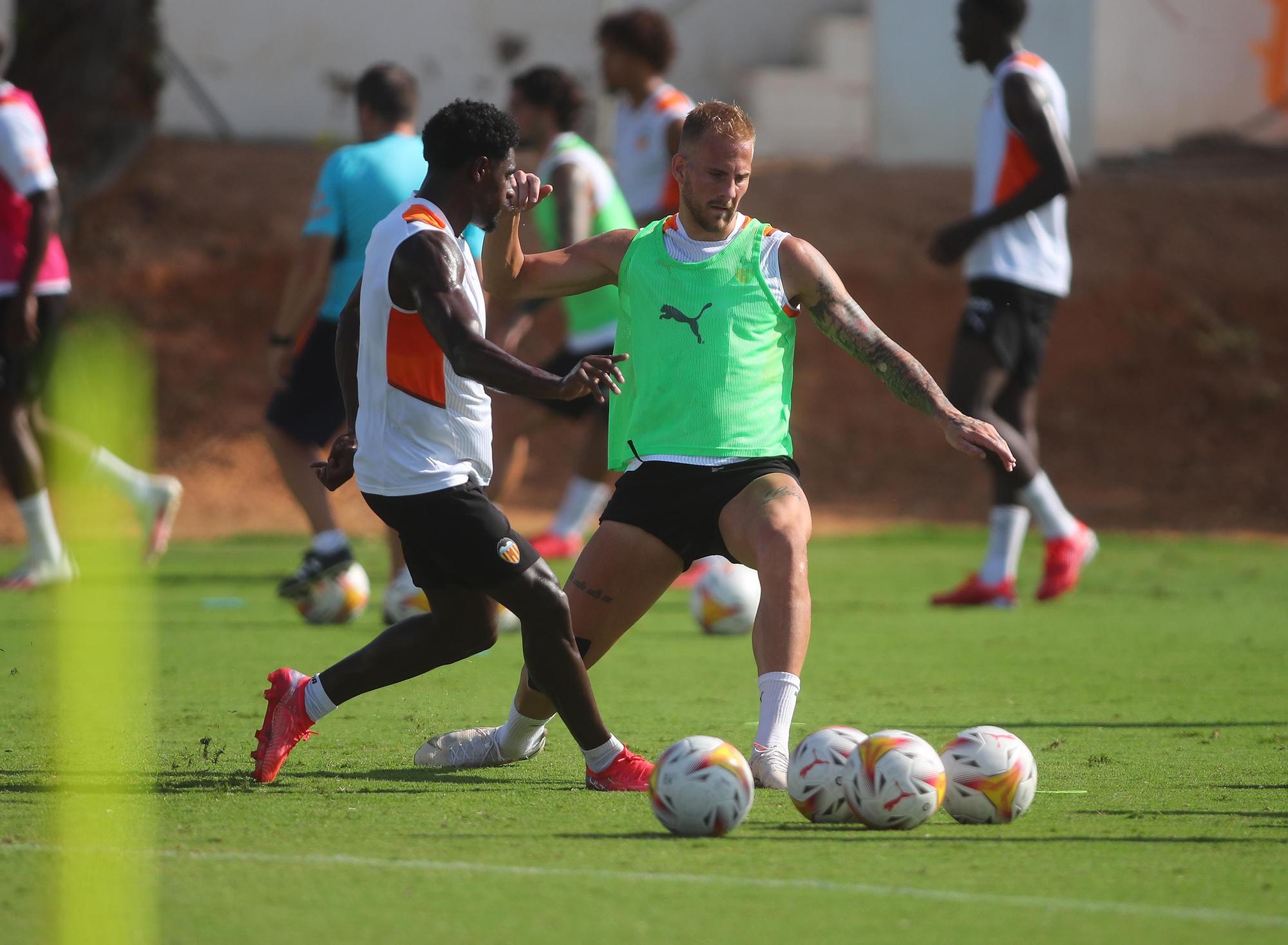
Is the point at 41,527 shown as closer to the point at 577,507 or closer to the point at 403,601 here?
the point at 403,601

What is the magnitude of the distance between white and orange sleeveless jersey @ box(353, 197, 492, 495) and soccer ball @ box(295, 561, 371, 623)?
387 cm

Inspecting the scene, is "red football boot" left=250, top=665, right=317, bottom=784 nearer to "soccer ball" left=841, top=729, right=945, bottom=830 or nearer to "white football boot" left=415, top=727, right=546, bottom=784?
"white football boot" left=415, top=727, right=546, bottom=784

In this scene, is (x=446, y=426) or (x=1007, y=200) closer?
(x=446, y=426)

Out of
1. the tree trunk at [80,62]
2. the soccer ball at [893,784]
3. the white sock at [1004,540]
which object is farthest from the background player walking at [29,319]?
the tree trunk at [80,62]

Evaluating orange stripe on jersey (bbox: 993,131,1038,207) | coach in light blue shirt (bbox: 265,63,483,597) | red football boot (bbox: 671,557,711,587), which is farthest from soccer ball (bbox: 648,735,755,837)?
orange stripe on jersey (bbox: 993,131,1038,207)

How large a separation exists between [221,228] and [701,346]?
1382 centimetres

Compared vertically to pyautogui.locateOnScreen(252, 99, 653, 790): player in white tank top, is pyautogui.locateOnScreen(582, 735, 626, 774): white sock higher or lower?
lower

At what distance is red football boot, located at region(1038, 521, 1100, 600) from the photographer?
985cm

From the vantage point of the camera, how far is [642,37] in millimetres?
10547

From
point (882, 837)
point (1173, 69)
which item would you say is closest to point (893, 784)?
point (882, 837)

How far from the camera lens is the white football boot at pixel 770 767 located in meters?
5.21

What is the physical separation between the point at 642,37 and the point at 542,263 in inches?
210

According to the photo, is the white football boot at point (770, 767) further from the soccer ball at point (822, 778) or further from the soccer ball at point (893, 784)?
the soccer ball at point (893, 784)

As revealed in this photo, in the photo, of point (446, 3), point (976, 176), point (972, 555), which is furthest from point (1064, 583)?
point (446, 3)
